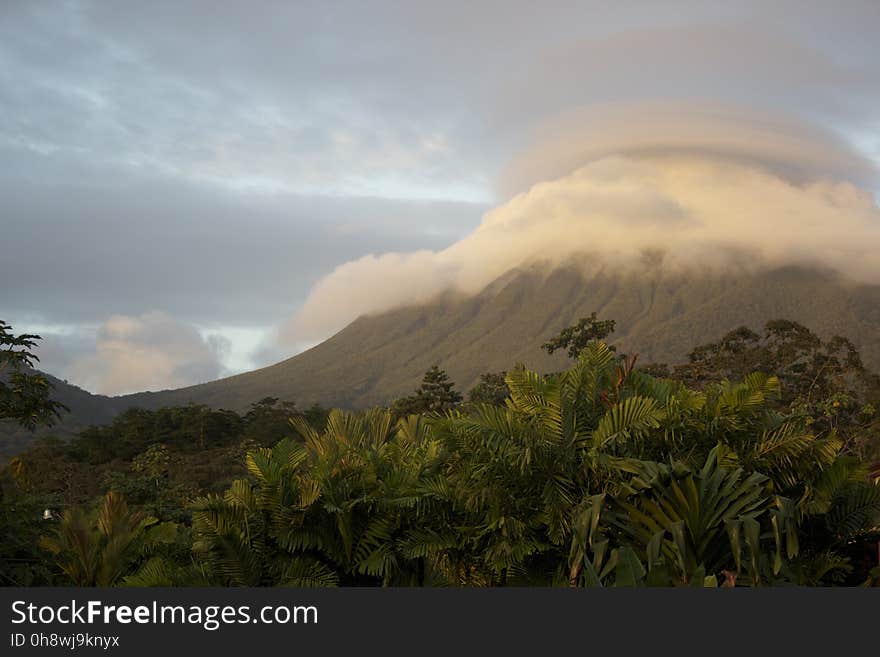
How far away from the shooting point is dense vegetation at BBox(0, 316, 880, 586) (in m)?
8.72

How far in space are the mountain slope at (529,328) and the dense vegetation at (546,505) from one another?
11783 cm

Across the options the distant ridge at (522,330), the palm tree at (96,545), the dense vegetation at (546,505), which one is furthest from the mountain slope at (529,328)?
the dense vegetation at (546,505)

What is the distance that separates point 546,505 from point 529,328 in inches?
6324

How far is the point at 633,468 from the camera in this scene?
8.77 m

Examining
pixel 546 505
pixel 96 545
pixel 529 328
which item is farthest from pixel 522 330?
pixel 546 505

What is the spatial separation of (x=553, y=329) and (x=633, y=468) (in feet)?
527

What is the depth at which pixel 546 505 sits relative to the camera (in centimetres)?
930

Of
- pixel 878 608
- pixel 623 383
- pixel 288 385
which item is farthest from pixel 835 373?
pixel 288 385

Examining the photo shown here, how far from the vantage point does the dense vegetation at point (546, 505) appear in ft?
28.6

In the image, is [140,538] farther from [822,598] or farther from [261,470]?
[822,598]

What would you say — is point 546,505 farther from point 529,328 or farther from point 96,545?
point 529,328

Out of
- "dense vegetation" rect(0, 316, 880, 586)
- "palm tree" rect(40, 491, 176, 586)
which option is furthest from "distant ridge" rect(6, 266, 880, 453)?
"dense vegetation" rect(0, 316, 880, 586)

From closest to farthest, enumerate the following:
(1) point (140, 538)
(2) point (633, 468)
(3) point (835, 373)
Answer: (2) point (633, 468) < (1) point (140, 538) < (3) point (835, 373)

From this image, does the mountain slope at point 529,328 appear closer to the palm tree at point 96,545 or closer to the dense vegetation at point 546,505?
the palm tree at point 96,545
